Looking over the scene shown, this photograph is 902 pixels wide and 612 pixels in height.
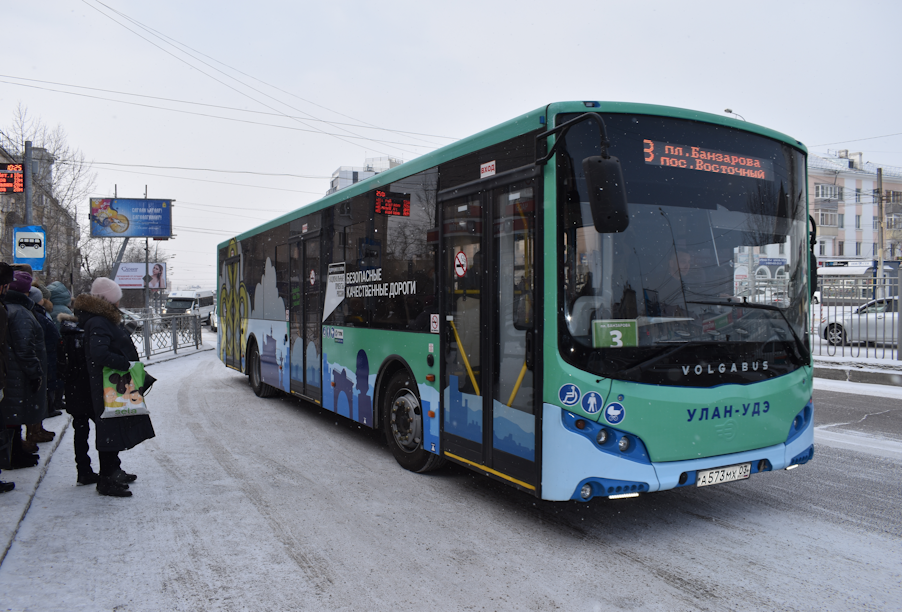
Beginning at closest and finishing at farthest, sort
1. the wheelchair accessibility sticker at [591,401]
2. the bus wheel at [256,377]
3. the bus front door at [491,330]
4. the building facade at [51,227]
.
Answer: the wheelchair accessibility sticker at [591,401], the bus front door at [491,330], the bus wheel at [256,377], the building facade at [51,227]

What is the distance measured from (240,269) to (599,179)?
10.3 metres

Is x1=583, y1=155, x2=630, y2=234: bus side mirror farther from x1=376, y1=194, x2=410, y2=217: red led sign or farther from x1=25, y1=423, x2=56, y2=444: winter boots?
x1=25, y1=423, x2=56, y2=444: winter boots

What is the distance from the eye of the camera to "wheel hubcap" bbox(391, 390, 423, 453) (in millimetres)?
6264

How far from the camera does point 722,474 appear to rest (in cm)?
455

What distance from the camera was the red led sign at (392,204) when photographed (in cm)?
656

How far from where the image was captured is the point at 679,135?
4621mm

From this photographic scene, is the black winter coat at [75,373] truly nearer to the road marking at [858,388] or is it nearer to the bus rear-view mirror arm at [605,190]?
the bus rear-view mirror arm at [605,190]

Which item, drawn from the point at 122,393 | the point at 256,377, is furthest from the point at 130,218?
the point at 122,393

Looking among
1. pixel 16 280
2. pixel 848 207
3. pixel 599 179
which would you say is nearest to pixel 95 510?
pixel 16 280

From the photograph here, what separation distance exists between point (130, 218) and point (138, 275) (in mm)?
12027

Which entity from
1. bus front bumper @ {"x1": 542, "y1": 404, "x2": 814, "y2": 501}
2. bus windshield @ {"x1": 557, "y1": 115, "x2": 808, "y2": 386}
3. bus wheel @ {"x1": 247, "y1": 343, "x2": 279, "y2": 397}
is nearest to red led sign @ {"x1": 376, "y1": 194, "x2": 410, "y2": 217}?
bus windshield @ {"x1": 557, "y1": 115, "x2": 808, "y2": 386}

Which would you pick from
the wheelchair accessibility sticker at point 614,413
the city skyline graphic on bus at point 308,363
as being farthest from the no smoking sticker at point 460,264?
the city skyline graphic on bus at point 308,363

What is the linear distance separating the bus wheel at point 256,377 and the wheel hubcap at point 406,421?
5756 millimetres

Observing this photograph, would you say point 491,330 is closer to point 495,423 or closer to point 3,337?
point 495,423
